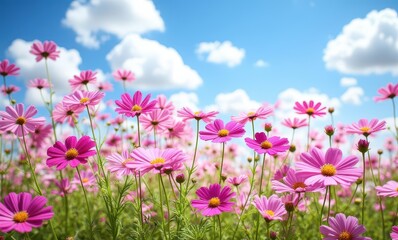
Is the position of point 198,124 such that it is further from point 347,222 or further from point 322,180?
point 347,222

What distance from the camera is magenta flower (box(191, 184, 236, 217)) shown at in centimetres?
144

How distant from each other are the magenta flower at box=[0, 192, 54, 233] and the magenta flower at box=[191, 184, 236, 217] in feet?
2.03

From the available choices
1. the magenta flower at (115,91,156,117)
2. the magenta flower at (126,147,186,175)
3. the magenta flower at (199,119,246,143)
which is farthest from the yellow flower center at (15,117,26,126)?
the magenta flower at (199,119,246,143)

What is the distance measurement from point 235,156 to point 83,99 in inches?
144

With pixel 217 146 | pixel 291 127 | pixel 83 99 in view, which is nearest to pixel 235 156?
pixel 217 146

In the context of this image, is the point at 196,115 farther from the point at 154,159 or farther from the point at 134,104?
the point at 154,159

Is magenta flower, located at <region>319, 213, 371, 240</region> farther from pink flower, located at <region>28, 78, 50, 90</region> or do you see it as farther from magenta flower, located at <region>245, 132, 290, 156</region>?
pink flower, located at <region>28, 78, 50, 90</region>

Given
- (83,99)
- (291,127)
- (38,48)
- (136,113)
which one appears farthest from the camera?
(38,48)

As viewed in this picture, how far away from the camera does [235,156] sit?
5238 mm

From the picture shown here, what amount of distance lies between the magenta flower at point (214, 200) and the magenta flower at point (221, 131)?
0.24 m

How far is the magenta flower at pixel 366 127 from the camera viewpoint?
6.38 ft

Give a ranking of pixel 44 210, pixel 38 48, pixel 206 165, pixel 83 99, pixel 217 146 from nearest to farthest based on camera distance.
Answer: pixel 44 210 → pixel 83 99 → pixel 38 48 → pixel 206 165 → pixel 217 146

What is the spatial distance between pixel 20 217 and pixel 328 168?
4.28 feet

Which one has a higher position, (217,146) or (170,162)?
(217,146)
